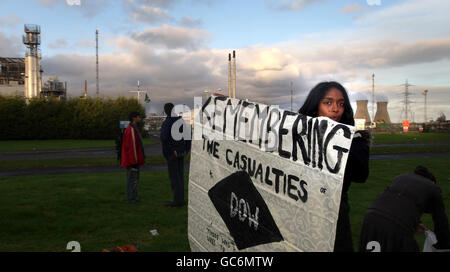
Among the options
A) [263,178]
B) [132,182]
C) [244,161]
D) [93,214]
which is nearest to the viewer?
[263,178]

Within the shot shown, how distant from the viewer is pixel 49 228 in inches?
235

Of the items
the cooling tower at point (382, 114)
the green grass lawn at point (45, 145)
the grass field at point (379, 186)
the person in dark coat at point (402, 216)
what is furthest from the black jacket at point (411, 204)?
the cooling tower at point (382, 114)

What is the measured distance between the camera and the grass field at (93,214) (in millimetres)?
5246

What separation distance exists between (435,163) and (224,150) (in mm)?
16357

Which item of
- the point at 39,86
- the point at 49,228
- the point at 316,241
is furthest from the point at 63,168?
the point at 39,86

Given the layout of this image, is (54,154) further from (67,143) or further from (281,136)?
(281,136)

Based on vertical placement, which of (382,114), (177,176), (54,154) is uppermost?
(382,114)

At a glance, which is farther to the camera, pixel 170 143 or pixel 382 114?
pixel 382 114

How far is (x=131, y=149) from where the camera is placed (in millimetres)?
7836

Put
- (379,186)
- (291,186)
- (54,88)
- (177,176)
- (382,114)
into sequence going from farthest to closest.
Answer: (382,114)
(54,88)
(379,186)
(177,176)
(291,186)

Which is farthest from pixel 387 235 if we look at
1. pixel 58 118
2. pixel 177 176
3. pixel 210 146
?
pixel 58 118

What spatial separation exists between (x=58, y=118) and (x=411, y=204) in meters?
49.2

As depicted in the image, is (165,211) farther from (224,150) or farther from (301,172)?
(301,172)

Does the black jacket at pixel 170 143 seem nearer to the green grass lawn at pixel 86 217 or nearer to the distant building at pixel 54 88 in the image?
the green grass lawn at pixel 86 217
